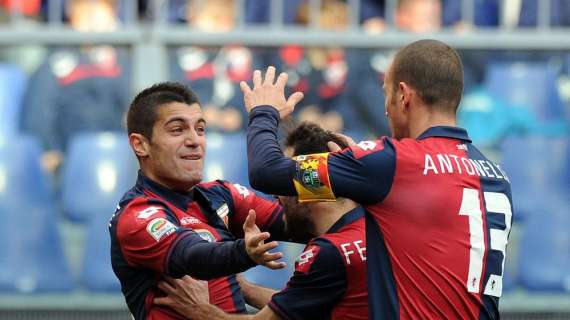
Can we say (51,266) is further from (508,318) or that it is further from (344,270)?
(344,270)

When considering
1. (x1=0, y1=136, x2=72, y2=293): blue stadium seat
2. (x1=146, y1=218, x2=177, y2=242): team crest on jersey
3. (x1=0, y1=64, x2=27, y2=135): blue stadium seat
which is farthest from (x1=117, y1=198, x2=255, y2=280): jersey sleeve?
(x1=0, y1=64, x2=27, y2=135): blue stadium seat

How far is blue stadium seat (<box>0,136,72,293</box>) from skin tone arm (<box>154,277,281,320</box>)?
3439mm

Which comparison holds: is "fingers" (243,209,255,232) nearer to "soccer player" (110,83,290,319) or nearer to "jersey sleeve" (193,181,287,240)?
"soccer player" (110,83,290,319)

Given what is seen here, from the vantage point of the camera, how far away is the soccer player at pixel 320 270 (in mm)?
5316

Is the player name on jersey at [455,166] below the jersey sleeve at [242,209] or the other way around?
the other way around

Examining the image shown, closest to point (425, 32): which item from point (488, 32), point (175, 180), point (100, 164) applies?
point (488, 32)

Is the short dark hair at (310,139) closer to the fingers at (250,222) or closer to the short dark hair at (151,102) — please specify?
the short dark hair at (151,102)

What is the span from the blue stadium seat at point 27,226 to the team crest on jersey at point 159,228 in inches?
140

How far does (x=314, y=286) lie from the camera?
5336mm

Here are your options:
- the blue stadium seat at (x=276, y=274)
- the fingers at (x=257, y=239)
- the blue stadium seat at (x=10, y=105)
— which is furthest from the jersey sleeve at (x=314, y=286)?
the blue stadium seat at (x=10, y=105)

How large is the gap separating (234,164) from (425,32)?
1683 mm

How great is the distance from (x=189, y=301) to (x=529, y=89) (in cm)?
423

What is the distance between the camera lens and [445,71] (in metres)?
5.14

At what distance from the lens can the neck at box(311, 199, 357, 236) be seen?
5570mm
